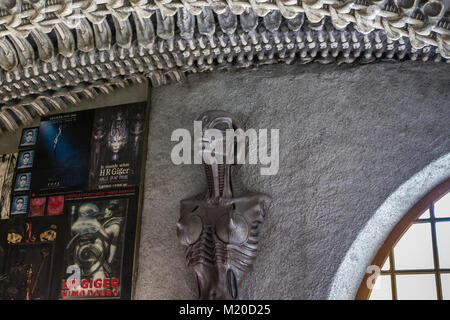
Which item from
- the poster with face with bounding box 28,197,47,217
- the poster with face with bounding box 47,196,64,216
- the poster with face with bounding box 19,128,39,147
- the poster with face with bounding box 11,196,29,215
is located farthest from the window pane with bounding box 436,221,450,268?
the poster with face with bounding box 19,128,39,147

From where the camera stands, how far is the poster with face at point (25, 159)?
4754 mm

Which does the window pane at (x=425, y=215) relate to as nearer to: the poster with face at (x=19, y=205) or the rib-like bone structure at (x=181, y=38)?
the rib-like bone structure at (x=181, y=38)

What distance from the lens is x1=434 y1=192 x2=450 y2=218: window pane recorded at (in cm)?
386

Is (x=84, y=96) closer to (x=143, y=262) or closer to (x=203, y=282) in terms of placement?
(x=143, y=262)

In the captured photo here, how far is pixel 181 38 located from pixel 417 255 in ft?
6.97

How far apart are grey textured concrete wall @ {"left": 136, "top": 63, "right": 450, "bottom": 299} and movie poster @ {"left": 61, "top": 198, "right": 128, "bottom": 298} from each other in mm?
184

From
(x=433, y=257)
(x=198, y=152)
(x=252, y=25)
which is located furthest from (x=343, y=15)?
(x=433, y=257)

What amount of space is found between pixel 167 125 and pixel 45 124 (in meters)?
1.07

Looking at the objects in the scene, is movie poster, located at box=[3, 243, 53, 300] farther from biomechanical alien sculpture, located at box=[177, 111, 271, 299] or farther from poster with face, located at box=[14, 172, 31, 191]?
biomechanical alien sculpture, located at box=[177, 111, 271, 299]

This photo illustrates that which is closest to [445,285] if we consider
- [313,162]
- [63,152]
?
[313,162]

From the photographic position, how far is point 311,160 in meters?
3.98

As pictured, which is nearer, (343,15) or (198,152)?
(343,15)

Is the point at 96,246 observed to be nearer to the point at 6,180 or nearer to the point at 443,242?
the point at 6,180
